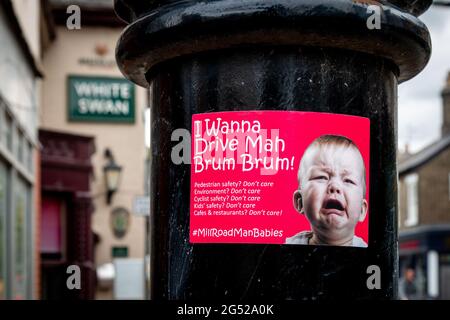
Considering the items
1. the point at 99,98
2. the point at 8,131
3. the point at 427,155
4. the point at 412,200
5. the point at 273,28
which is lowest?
the point at 273,28

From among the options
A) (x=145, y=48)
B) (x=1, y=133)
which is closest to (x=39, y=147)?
(x=1, y=133)

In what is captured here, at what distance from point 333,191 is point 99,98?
19.6 meters

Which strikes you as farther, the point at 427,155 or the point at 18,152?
the point at 427,155

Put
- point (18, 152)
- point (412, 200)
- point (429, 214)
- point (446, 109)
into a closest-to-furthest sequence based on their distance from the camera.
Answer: point (18, 152), point (429, 214), point (446, 109), point (412, 200)

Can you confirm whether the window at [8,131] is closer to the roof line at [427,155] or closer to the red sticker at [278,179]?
the red sticker at [278,179]

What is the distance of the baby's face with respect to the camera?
6.02 ft

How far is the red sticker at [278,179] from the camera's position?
180 centimetres

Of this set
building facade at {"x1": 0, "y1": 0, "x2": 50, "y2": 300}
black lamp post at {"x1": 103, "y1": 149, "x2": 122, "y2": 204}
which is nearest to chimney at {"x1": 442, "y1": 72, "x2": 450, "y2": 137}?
black lamp post at {"x1": 103, "y1": 149, "x2": 122, "y2": 204}

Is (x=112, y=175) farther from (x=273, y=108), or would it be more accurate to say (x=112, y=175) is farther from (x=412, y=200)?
(x=412, y=200)

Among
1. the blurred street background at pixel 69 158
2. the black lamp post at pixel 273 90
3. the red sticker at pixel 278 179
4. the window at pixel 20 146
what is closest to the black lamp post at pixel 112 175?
the blurred street background at pixel 69 158

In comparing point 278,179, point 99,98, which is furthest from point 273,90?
point 99,98

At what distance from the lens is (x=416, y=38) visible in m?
1.97

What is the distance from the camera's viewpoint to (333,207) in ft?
A: 6.09

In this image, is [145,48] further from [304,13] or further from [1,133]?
[1,133]
